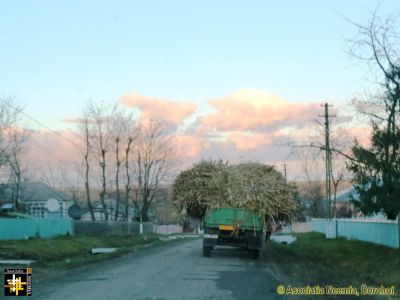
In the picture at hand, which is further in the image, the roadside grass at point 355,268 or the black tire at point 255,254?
the black tire at point 255,254

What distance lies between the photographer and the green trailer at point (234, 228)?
23.7 m

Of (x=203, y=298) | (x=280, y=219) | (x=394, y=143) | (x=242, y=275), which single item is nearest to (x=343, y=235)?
(x=280, y=219)

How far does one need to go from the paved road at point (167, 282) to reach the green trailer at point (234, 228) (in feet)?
4.76

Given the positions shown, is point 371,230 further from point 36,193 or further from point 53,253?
point 36,193

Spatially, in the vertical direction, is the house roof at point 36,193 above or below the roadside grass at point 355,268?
above

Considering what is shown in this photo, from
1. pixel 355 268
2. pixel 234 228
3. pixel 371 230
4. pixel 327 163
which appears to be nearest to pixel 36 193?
pixel 327 163

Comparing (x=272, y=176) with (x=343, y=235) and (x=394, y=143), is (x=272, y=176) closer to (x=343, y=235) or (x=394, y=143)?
(x=394, y=143)

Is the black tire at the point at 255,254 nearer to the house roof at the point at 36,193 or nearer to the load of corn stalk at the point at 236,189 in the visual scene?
the load of corn stalk at the point at 236,189

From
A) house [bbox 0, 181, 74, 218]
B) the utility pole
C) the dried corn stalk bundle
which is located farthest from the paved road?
house [bbox 0, 181, 74, 218]

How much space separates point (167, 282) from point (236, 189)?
8.59 meters

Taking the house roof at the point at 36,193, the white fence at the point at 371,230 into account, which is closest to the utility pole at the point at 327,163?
the white fence at the point at 371,230

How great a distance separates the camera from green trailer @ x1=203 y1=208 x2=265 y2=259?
2370cm

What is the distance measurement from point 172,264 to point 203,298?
9.14 m

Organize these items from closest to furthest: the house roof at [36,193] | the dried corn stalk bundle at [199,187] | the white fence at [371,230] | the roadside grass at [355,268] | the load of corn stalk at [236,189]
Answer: the roadside grass at [355,268] < the white fence at [371,230] < the load of corn stalk at [236,189] < the dried corn stalk bundle at [199,187] < the house roof at [36,193]
